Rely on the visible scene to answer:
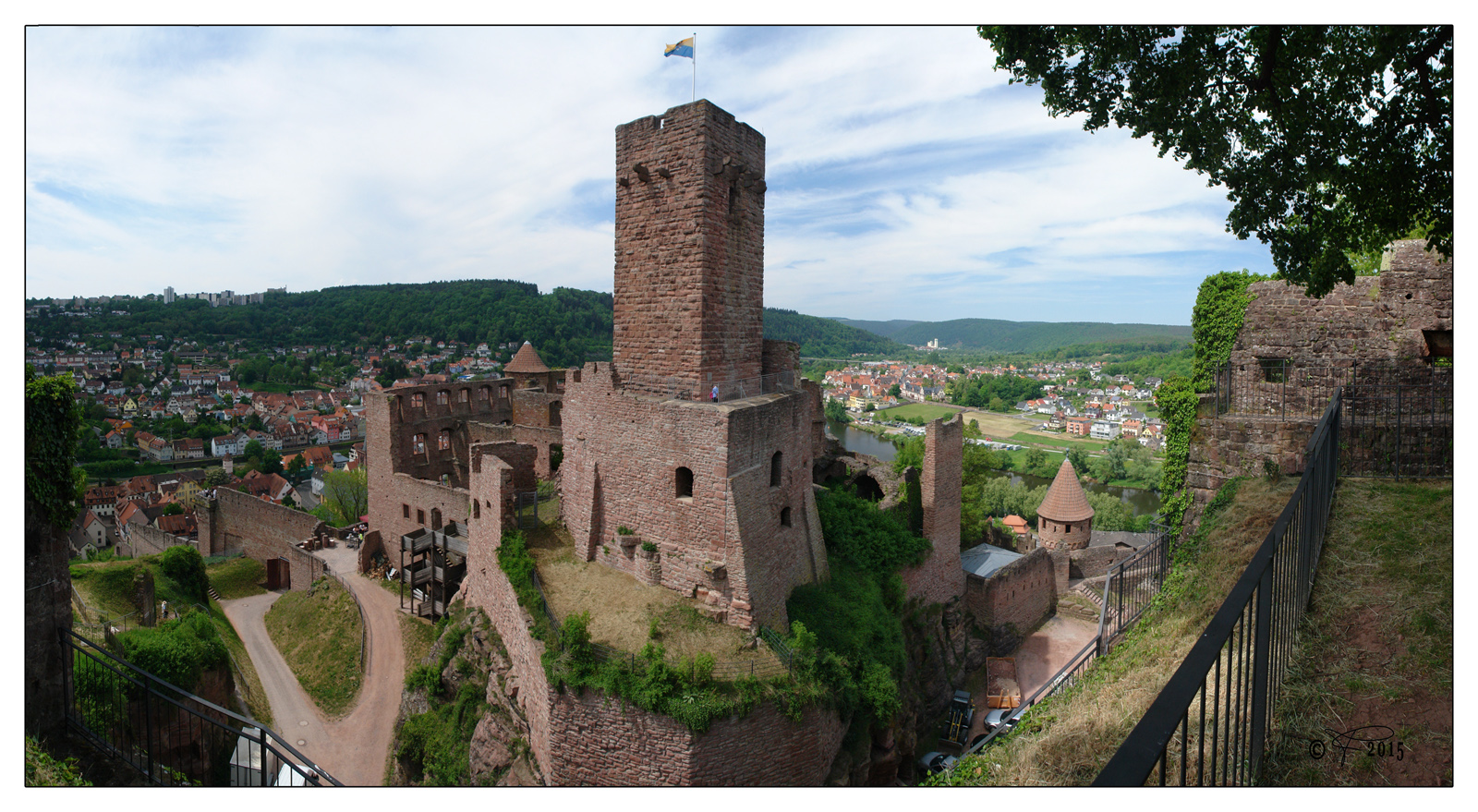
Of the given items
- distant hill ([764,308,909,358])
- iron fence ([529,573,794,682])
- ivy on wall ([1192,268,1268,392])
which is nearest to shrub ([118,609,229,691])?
iron fence ([529,573,794,682])

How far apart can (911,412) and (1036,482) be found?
184 ft

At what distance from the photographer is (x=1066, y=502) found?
3462cm

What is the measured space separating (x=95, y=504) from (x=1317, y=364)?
237 feet

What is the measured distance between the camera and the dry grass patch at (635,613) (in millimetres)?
12258

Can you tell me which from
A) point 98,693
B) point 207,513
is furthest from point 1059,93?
point 207,513

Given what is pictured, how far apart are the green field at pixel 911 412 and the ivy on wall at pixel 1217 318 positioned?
10316cm

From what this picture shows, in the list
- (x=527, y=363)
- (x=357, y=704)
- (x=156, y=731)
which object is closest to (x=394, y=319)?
(x=527, y=363)

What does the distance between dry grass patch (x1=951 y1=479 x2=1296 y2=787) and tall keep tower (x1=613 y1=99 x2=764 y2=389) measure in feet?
27.3

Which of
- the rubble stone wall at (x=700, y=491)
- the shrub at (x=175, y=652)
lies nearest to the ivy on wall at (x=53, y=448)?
the shrub at (x=175, y=652)

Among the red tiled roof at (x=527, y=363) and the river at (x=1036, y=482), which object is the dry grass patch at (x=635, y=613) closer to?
the red tiled roof at (x=527, y=363)

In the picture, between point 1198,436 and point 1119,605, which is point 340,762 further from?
point 1198,436

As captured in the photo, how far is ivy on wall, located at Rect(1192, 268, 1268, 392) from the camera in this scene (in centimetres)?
1491

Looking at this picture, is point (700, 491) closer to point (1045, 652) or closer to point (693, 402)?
point (693, 402)

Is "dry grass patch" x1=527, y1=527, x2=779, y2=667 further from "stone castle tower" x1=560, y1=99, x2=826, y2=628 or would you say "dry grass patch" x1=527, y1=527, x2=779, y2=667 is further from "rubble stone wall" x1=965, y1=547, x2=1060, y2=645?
"rubble stone wall" x1=965, y1=547, x2=1060, y2=645
